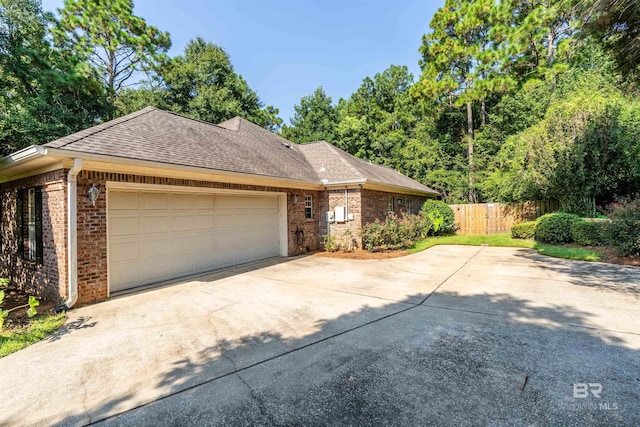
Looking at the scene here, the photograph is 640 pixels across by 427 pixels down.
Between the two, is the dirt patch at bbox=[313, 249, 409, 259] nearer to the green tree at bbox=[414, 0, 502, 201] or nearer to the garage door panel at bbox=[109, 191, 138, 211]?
the garage door panel at bbox=[109, 191, 138, 211]

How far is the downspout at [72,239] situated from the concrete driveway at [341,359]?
456mm

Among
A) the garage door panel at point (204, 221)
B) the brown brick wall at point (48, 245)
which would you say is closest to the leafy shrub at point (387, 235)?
the garage door panel at point (204, 221)

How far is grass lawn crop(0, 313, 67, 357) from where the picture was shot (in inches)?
146

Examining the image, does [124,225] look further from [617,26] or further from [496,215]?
[496,215]

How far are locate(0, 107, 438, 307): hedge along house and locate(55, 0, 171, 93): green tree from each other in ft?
53.7

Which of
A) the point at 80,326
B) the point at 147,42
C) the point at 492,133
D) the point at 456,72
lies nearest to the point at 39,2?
the point at 147,42

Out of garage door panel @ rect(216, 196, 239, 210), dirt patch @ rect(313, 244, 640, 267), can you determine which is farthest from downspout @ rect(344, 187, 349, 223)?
garage door panel @ rect(216, 196, 239, 210)

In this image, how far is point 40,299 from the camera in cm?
568

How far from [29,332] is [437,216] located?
50.2 ft

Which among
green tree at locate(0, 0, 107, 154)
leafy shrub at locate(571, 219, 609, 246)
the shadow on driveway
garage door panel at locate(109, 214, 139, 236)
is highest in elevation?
green tree at locate(0, 0, 107, 154)

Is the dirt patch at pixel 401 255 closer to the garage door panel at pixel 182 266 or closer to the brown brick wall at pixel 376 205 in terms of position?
the brown brick wall at pixel 376 205

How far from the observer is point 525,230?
13383 mm

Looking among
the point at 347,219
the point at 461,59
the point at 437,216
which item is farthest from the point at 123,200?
the point at 461,59

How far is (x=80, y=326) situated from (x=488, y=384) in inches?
216
